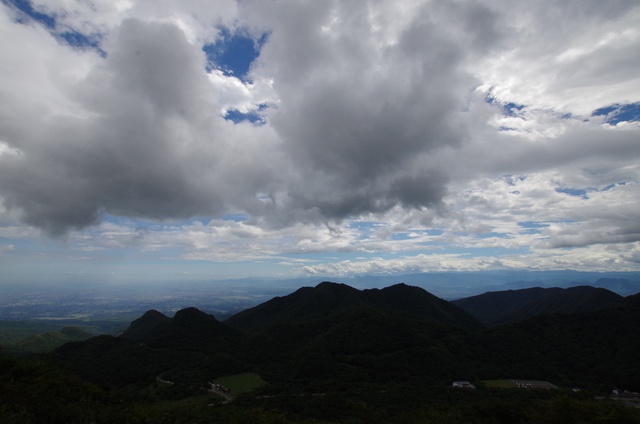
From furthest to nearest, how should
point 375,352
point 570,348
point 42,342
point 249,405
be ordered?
point 42,342, point 570,348, point 375,352, point 249,405

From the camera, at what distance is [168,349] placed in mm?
130000

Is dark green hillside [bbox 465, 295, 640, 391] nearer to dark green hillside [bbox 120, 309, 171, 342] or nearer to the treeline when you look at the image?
the treeline

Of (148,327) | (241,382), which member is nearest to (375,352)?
(241,382)

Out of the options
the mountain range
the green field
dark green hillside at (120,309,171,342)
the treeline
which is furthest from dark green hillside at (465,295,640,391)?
dark green hillside at (120,309,171,342)

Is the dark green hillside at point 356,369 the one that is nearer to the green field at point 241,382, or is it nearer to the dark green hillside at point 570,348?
the dark green hillside at point 570,348

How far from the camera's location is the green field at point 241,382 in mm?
95438

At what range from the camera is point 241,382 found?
333ft

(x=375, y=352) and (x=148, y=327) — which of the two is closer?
(x=375, y=352)

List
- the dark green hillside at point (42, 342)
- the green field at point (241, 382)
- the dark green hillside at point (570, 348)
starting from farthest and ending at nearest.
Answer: the dark green hillside at point (42, 342)
the dark green hillside at point (570, 348)
the green field at point (241, 382)

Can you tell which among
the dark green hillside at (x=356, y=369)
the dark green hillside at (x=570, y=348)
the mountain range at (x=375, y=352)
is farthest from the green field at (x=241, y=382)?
the dark green hillside at (x=570, y=348)

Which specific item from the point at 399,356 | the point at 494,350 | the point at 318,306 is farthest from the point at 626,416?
the point at 318,306

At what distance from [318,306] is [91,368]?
120 m

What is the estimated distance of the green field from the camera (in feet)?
313

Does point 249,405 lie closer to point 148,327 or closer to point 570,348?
point 570,348
